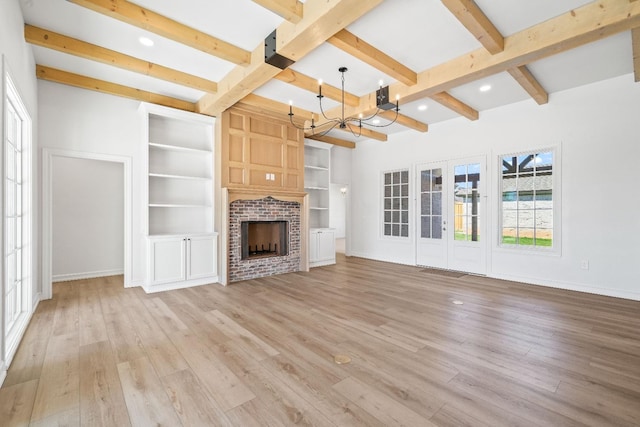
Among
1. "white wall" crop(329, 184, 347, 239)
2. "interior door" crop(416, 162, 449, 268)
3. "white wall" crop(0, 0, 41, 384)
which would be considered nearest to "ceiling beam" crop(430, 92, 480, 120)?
"interior door" crop(416, 162, 449, 268)

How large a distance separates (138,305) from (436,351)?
3.51 metres

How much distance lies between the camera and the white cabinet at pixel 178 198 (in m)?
4.41

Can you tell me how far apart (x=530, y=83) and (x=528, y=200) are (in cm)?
195

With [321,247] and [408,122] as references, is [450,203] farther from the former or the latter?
[321,247]

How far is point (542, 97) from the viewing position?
4.46 m

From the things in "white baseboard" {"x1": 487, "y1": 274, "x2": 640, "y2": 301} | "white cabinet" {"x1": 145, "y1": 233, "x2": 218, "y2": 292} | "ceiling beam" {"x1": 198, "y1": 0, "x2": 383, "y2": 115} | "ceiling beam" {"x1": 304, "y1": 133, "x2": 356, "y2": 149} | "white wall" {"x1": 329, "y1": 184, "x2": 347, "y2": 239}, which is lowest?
"white baseboard" {"x1": 487, "y1": 274, "x2": 640, "y2": 301}

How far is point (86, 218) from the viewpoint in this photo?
5207 millimetres

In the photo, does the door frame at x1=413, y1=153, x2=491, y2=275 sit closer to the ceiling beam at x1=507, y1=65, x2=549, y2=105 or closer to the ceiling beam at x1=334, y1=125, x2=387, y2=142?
the ceiling beam at x1=334, y1=125, x2=387, y2=142

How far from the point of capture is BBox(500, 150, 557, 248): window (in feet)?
15.5

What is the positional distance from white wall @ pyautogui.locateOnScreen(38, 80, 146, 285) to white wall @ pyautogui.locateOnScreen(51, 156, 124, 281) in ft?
3.01

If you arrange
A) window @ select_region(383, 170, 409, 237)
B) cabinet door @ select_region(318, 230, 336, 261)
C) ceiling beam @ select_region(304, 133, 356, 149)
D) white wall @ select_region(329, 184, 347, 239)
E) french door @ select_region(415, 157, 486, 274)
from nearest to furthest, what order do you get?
french door @ select_region(415, 157, 486, 274)
cabinet door @ select_region(318, 230, 336, 261)
window @ select_region(383, 170, 409, 237)
ceiling beam @ select_region(304, 133, 356, 149)
white wall @ select_region(329, 184, 347, 239)

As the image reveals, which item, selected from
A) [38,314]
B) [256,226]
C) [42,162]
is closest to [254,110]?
[256,226]

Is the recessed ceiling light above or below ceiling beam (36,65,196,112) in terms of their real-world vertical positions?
above

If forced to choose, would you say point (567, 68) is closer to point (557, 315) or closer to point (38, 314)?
point (557, 315)
